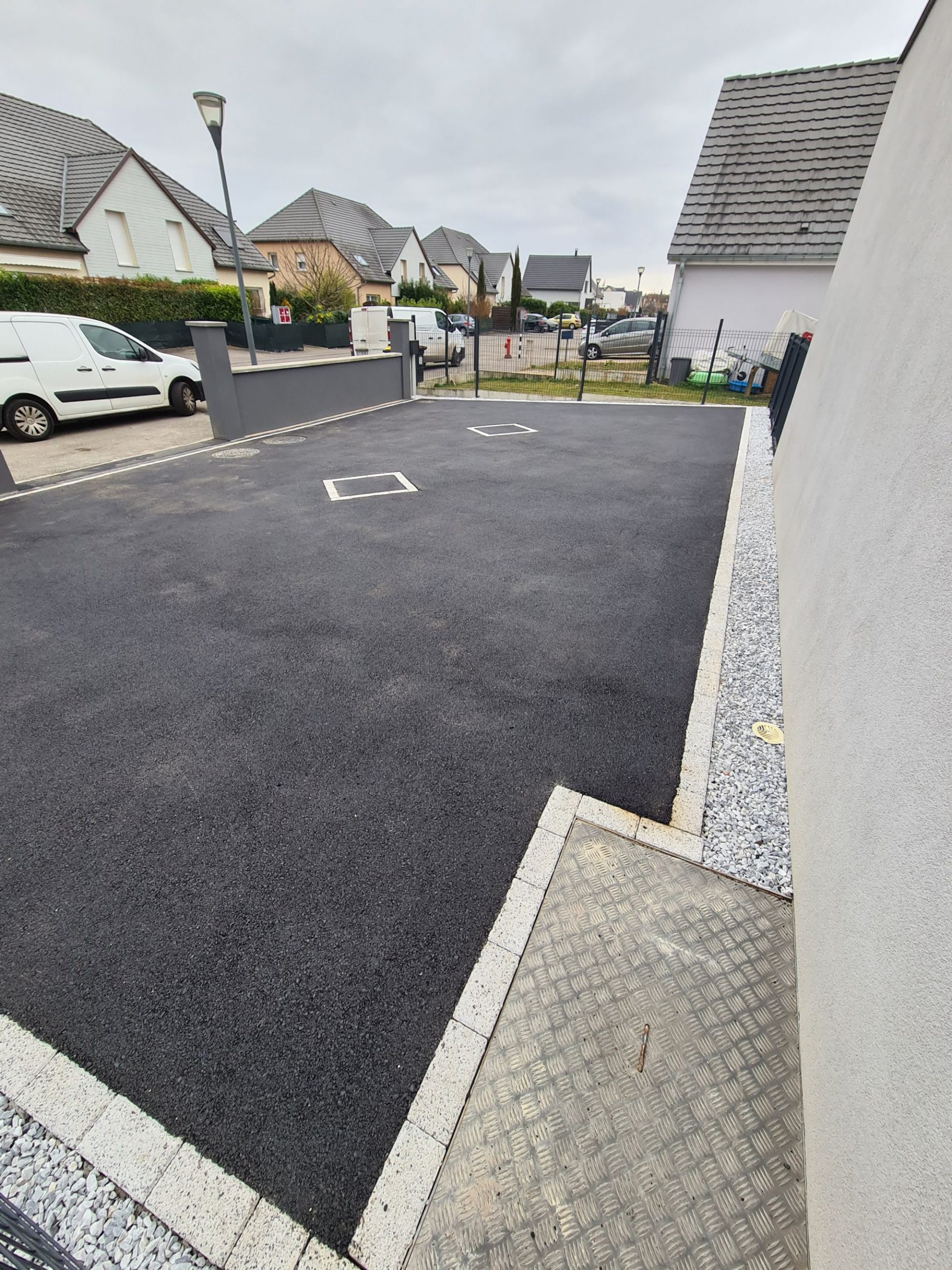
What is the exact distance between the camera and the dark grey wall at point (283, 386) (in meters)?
9.27

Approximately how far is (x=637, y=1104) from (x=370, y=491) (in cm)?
710

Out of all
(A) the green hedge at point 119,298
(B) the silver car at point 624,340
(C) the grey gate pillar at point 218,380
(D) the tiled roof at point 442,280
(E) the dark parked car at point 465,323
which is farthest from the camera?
(D) the tiled roof at point 442,280

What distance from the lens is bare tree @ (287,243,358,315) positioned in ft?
103

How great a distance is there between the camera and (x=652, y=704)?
347 cm

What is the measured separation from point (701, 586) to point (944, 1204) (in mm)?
4384

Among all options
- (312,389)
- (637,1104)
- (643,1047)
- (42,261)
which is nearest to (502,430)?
(312,389)

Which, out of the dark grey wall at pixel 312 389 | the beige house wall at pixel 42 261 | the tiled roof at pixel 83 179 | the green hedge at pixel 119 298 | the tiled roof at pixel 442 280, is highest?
the tiled roof at pixel 83 179

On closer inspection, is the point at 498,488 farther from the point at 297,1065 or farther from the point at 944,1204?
the point at 944,1204

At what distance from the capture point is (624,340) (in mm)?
23078

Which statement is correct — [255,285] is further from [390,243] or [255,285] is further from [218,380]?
[218,380]

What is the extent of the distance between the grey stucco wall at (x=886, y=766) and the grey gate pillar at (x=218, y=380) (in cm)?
899

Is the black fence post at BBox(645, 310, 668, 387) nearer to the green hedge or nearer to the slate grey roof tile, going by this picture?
the green hedge

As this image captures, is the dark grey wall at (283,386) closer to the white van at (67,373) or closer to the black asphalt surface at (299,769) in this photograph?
the white van at (67,373)

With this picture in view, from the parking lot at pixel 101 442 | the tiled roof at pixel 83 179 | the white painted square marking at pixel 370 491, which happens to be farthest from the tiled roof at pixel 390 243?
the white painted square marking at pixel 370 491
